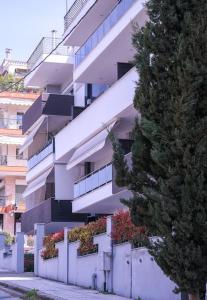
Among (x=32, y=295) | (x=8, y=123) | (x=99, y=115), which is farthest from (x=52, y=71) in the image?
(x=8, y=123)

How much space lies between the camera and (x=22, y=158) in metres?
60.5

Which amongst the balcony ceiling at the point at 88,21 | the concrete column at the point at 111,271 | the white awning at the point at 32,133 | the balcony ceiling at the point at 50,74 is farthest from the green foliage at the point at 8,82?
the concrete column at the point at 111,271

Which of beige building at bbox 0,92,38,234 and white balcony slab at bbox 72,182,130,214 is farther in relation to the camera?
beige building at bbox 0,92,38,234

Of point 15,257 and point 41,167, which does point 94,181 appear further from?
point 15,257

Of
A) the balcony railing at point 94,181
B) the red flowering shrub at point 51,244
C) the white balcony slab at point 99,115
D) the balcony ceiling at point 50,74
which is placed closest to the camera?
the white balcony slab at point 99,115

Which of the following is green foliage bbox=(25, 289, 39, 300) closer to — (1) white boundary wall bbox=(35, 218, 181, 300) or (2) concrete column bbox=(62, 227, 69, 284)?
(1) white boundary wall bbox=(35, 218, 181, 300)

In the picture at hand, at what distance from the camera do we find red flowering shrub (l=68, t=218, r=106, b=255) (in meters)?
20.7

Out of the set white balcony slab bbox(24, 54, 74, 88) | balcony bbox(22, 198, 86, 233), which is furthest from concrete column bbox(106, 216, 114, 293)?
white balcony slab bbox(24, 54, 74, 88)

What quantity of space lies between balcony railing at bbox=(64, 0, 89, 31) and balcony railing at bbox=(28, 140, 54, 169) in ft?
21.0

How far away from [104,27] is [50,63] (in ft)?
33.2

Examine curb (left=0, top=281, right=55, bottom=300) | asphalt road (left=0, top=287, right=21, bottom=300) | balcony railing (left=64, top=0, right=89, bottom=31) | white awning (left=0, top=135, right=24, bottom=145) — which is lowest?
asphalt road (left=0, top=287, right=21, bottom=300)

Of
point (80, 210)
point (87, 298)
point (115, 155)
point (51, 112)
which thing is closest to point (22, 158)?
point (51, 112)

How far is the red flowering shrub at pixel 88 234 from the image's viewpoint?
815 inches

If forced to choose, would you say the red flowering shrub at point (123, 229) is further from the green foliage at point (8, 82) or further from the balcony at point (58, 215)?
the green foliage at point (8, 82)
